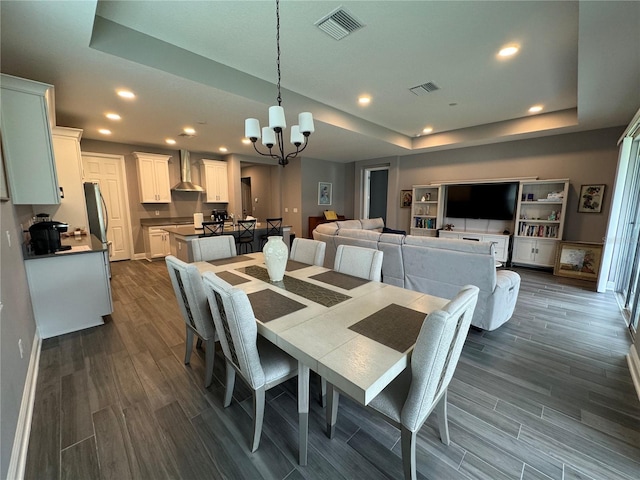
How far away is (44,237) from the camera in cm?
256

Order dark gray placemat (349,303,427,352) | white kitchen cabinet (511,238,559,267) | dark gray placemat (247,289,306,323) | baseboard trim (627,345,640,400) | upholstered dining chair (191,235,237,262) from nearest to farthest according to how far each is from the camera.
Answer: dark gray placemat (349,303,427,352)
dark gray placemat (247,289,306,323)
baseboard trim (627,345,640,400)
upholstered dining chair (191,235,237,262)
white kitchen cabinet (511,238,559,267)

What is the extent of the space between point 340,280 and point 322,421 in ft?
3.28

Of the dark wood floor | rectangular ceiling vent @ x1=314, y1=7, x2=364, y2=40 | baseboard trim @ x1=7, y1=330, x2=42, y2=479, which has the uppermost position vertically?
rectangular ceiling vent @ x1=314, y1=7, x2=364, y2=40

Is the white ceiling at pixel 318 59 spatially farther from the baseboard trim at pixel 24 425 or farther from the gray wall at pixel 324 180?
the gray wall at pixel 324 180

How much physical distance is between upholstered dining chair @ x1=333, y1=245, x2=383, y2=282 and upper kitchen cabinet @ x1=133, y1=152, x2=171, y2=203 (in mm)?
5338

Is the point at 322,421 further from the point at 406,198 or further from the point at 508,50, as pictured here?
the point at 406,198

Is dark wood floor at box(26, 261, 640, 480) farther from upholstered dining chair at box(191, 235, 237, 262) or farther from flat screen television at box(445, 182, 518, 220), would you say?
flat screen television at box(445, 182, 518, 220)

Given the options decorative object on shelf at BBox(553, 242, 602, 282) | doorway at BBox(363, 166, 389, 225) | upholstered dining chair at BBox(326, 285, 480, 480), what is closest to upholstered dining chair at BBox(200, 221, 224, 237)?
upholstered dining chair at BBox(326, 285, 480, 480)

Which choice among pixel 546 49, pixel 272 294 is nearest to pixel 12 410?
pixel 272 294

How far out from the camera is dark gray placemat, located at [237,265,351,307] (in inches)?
69.4

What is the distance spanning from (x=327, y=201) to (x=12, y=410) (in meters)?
7.28

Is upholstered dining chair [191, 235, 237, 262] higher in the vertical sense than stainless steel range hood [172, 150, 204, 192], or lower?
lower

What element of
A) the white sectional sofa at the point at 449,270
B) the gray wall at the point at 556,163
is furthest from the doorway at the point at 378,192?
the white sectional sofa at the point at 449,270

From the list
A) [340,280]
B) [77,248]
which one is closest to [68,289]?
[77,248]
